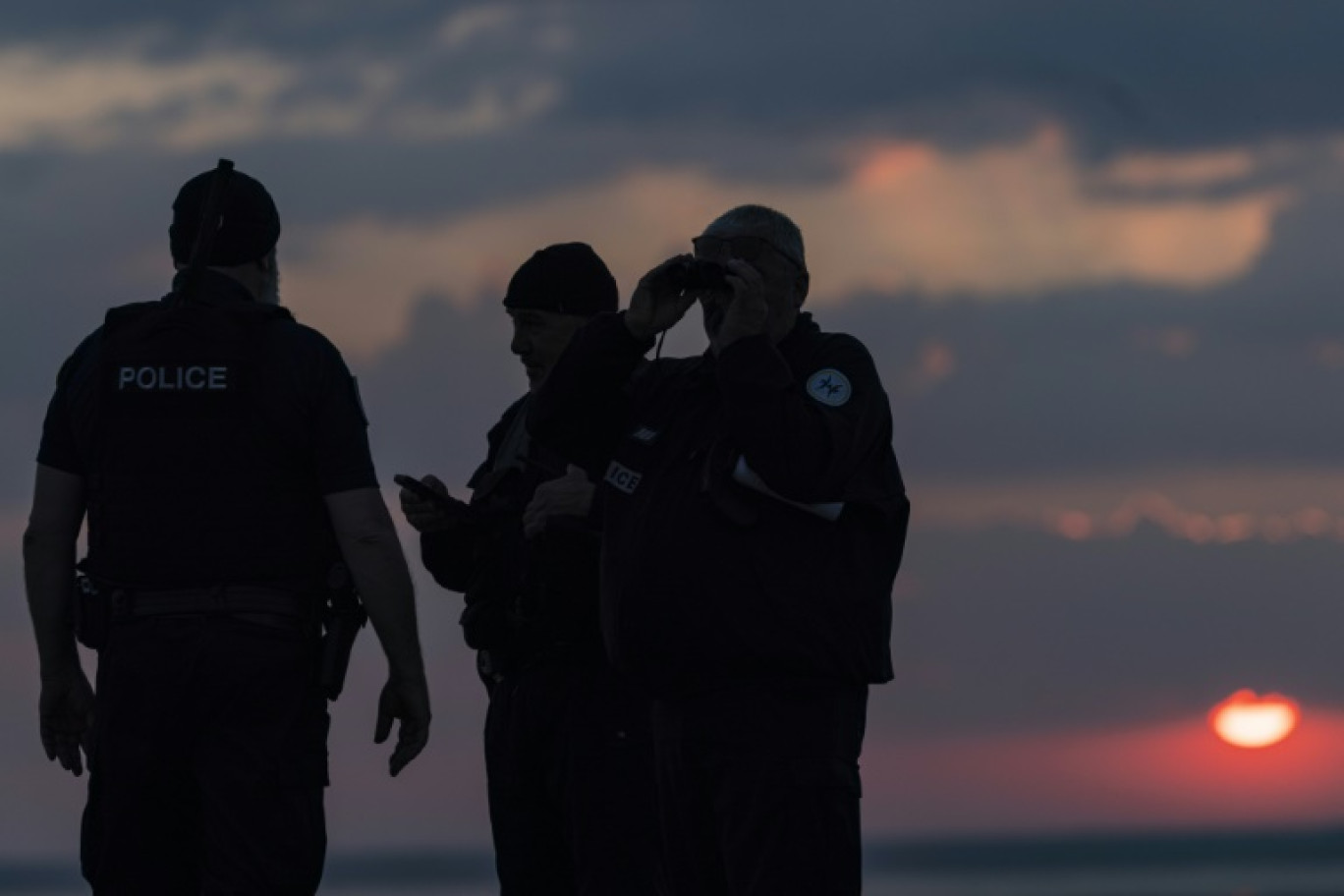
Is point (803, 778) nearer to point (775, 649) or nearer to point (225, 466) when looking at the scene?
point (775, 649)

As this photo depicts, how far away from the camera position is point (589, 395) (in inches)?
256

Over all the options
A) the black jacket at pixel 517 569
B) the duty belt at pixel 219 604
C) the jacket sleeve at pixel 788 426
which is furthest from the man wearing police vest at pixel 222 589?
the jacket sleeve at pixel 788 426

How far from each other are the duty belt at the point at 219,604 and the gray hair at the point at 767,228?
5.20 feet

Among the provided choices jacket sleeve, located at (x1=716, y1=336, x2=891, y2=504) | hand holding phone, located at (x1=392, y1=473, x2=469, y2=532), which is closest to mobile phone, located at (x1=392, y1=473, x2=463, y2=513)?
hand holding phone, located at (x1=392, y1=473, x2=469, y2=532)

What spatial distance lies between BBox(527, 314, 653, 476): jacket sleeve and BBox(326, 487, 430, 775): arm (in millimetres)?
545

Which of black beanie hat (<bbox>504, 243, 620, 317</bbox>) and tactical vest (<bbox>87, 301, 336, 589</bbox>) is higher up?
black beanie hat (<bbox>504, 243, 620, 317</bbox>)

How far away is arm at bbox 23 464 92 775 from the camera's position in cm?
661

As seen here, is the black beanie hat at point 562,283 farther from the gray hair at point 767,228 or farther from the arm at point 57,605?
the arm at point 57,605

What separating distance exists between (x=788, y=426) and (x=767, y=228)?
78cm

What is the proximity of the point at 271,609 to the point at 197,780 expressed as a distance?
53 cm

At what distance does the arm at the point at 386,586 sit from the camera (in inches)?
251

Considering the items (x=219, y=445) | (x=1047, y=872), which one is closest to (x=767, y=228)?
(x=219, y=445)

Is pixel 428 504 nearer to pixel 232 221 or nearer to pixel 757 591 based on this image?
pixel 232 221

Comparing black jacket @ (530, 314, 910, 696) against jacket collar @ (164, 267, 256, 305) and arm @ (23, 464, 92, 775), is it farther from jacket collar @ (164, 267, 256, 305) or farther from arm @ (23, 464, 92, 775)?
arm @ (23, 464, 92, 775)
